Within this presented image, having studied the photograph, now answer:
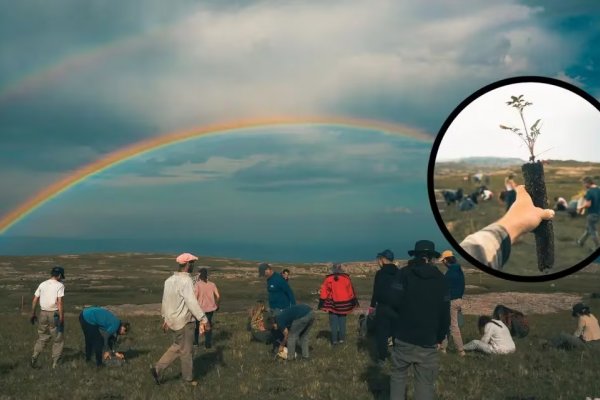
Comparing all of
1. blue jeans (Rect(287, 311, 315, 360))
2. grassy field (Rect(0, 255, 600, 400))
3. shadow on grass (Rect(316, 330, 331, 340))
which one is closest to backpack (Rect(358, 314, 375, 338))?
grassy field (Rect(0, 255, 600, 400))

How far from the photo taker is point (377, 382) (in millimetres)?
12117

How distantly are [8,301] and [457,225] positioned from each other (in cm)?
4809

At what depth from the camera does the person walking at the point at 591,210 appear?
9.54 feet

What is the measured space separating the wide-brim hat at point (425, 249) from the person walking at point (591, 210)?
5364 mm

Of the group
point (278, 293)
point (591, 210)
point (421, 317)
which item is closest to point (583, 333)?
point (278, 293)

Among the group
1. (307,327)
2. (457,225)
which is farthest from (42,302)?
(457,225)

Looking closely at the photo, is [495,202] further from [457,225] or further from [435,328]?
[435,328]

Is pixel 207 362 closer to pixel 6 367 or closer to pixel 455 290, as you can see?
pixel 6 367

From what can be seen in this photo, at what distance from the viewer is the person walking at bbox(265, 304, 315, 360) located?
14453 mm

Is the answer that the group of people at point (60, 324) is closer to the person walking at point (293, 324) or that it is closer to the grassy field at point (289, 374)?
the grassy field at point (289, 374)

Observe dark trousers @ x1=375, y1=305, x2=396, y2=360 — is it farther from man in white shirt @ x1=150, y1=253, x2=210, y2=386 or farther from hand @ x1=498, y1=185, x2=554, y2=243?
hand @ x1=498, y1=185, x2=554, y2=243

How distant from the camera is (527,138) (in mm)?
3012

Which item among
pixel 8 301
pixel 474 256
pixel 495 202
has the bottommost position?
pixel 8 301

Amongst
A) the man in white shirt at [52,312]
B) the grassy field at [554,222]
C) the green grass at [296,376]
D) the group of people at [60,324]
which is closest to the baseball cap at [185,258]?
the green grass at [296,376]
